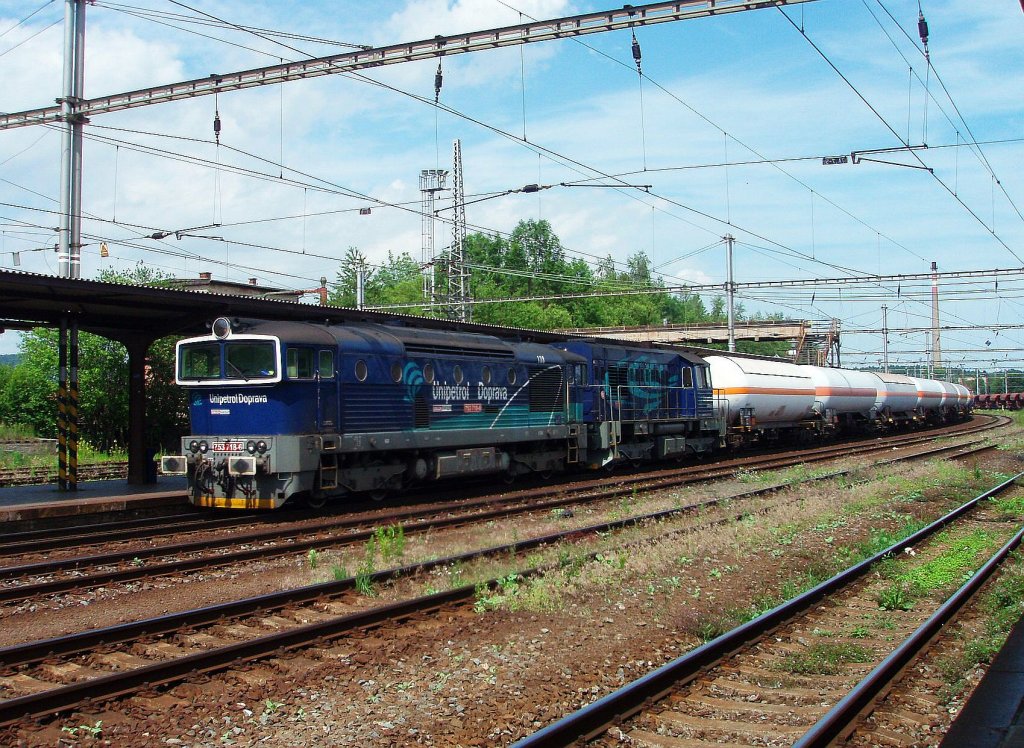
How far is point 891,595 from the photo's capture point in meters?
10.1

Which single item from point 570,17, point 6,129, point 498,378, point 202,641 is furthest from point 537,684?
point 6,129

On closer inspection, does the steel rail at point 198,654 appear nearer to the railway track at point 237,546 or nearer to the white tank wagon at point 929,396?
the railway track at point 237,546

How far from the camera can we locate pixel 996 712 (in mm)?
5824

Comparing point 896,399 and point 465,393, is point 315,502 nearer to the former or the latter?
point 465,393

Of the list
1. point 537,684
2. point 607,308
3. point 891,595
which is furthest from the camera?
point 607,308

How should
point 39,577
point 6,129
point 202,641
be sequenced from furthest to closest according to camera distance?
point 6,129
point 39,577
point 202,641

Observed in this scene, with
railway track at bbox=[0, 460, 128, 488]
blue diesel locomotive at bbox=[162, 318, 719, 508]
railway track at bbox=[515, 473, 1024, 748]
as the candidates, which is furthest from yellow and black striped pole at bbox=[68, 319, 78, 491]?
railway track at bbox=[515, 473, 1024, 748]

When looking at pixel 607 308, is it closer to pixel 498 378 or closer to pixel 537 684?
pixel 498 378

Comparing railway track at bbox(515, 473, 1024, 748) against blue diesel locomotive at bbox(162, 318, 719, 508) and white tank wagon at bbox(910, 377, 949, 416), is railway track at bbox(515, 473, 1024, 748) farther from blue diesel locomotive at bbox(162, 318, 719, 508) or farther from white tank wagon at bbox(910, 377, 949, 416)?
white tank wagon at bbox(910, 377, 949, 416)

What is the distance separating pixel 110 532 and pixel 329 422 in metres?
4.00

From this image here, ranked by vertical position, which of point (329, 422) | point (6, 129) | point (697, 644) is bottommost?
point (697, 644)

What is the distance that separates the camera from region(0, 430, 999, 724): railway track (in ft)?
22.3

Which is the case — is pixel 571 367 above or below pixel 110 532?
above

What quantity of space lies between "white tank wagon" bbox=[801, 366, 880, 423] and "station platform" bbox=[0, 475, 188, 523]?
2719 centimetres
